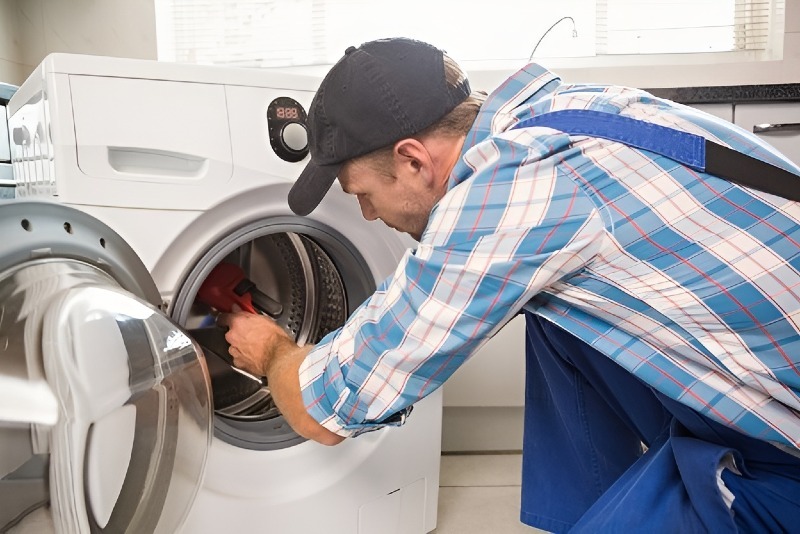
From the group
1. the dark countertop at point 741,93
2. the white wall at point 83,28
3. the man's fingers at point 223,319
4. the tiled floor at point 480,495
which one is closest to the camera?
the man's fingers at point 223,319

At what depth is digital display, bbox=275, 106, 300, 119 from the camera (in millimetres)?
1040

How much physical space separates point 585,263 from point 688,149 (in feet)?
0.53

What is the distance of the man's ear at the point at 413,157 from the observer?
0.90m

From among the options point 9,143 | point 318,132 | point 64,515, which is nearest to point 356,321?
point 318,132

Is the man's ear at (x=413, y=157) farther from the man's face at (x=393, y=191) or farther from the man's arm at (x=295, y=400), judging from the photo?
the man's arm at (x=295, y=400)

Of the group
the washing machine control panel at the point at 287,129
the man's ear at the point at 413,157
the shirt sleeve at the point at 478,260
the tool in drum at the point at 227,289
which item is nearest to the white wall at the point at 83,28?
the tool in drum at the point at 227,289

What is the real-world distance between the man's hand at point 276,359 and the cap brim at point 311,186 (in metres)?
0.19

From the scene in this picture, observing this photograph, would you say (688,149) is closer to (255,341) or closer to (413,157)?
(413,157)

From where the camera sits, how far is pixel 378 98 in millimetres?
866

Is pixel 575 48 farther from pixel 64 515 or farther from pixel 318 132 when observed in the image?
pixel 64 515

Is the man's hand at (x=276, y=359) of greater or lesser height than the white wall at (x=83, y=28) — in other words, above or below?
below

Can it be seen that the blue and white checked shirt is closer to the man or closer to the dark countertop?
the man

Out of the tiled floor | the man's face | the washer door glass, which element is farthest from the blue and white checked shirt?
the tiled floor

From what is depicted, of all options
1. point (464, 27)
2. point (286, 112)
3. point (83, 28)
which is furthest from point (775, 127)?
point (83, 28)
